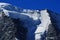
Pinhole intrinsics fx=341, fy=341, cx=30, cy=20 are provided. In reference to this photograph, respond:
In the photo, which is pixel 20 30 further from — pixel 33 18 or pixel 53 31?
pixel 53 31

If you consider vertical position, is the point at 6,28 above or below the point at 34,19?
below

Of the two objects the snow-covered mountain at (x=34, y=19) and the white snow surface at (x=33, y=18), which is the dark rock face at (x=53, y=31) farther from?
the white snow surface at (x=33, y=18)

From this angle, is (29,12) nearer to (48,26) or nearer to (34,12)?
(34,12)

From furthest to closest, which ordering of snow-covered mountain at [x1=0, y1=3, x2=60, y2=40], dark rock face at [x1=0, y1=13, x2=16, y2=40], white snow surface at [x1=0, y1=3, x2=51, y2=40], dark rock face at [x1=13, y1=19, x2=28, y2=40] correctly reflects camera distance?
white snow surface at [x1=0, y1=3, x2=51, y2=40] → snow-covered mountain at [x1=0, y1=3, x2=60, y2=40] → dark rock face at [x1=13, y1=19, x2=28, y2=40] → dark rock face at [x1=0, y1=13, x2=16, y2=40]

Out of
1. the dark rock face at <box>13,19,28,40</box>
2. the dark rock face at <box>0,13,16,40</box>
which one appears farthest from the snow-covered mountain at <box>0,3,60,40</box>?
the dark rock face at <box>0,13,16,40</box>

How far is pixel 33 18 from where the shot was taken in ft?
87.0

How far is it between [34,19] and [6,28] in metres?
2.98

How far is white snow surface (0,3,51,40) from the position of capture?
25.2 metres

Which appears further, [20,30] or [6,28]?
[20,30]

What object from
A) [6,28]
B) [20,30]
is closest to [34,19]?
[20,30]

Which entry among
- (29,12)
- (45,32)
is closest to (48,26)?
(45,32)

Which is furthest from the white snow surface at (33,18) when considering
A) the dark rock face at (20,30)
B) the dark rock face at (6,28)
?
the dark rock face at (6,28)

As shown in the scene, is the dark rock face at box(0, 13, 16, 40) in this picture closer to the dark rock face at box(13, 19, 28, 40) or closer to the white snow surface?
the dark rock face at box(13, 19, 28, 40)

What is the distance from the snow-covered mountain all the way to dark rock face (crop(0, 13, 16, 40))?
456 mm
